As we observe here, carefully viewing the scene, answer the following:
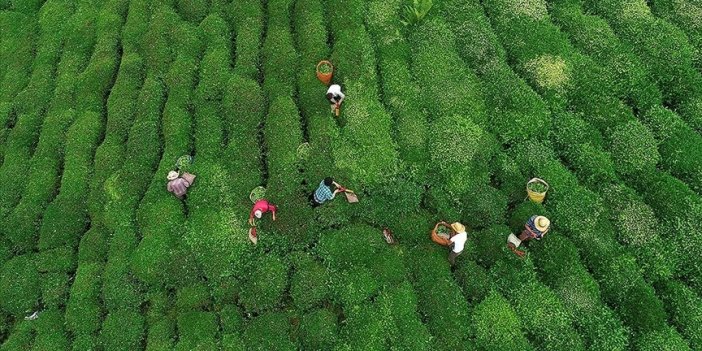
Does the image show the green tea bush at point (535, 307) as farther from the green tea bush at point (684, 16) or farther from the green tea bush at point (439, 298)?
the green tea bush at point (684, 16)

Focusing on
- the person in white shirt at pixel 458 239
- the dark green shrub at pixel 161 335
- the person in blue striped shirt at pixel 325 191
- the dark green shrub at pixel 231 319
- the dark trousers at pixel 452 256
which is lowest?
the dark green shrub at pixel 161 335

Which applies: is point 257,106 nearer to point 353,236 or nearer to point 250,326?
point 353,236

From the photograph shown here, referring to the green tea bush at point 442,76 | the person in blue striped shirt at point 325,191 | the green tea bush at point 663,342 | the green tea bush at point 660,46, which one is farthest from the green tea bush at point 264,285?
the green tea bush at point 660,46

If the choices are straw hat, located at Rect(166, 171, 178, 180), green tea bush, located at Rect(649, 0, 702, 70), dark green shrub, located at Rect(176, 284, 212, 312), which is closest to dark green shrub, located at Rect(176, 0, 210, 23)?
straw hat, located at Rect(166, 171, 178, 180)

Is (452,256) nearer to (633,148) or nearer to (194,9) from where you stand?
(633,148)

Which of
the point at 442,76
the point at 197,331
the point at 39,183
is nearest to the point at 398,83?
the point at 442,76

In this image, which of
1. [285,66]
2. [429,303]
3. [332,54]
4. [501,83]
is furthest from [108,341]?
[501,83]

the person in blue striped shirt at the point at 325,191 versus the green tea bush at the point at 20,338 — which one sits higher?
the person in blue striped shirt at the point at 325,191
